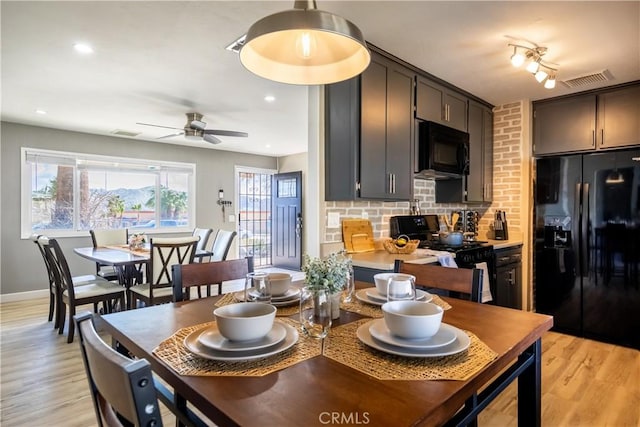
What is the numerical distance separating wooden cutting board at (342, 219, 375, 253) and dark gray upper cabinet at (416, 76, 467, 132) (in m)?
1.06

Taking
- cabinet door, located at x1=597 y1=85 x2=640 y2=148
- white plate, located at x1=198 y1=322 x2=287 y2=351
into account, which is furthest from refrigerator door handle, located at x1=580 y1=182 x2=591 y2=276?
white plate, located at x1=198 y1=322 x2=287 y2=351

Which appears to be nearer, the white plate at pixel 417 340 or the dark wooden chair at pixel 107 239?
the white plate at pixel 417 340

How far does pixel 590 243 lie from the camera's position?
128 inches

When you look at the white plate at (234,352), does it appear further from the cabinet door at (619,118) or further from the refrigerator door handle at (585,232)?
the cabinet door at (619,118)

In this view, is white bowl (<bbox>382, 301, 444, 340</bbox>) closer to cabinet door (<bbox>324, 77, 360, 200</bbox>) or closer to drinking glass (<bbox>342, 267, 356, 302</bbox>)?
drinking glass (<bbox>342, 267, 356, 302</bbox>)

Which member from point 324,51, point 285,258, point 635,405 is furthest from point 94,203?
point 635,405

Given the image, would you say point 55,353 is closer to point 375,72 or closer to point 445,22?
point 375,72

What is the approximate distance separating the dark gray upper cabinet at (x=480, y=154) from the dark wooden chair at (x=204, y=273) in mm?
2787

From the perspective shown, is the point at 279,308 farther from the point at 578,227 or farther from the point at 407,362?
the point at 578,227

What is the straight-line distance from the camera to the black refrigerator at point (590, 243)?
305 centimetres

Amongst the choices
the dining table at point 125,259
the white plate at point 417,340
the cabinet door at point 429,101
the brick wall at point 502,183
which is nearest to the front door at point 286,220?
the dining table at point 125,259

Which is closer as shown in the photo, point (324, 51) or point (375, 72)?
point (324, 51)

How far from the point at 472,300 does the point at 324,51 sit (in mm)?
1197

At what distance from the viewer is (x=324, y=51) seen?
140cm
